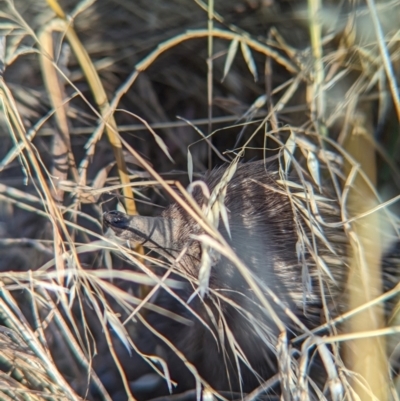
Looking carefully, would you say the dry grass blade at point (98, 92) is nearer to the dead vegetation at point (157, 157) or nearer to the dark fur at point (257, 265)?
the dead vegetation at point (157, 157)

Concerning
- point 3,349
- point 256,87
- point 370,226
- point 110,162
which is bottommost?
point 3,349

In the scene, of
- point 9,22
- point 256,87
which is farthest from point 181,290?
point 9,22

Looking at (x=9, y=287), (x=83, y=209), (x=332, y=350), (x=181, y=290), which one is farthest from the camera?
(x=83, y=209)

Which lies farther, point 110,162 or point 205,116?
point 205,116

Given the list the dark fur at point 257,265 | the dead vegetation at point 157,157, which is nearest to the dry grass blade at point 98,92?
the dead vegetation at point 157,157

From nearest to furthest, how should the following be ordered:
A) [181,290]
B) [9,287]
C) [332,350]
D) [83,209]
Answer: [332,350], [9,287], [181,290], [83,209]

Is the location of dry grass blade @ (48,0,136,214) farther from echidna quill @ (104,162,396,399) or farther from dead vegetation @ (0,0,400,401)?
echidna quill @ (104,162,396,399)

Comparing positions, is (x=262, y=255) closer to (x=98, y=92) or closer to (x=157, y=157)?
(x=98, y=92)

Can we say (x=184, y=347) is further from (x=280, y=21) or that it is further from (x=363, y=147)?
(x=280, y=21)
